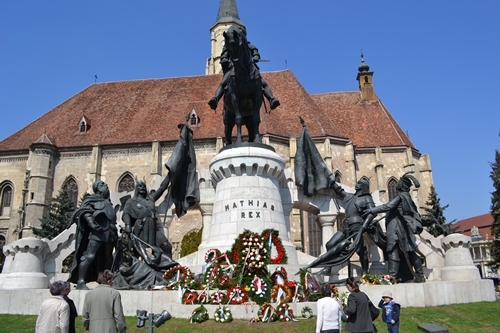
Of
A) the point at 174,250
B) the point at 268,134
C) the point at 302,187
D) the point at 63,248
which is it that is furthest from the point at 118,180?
the point at 302,187

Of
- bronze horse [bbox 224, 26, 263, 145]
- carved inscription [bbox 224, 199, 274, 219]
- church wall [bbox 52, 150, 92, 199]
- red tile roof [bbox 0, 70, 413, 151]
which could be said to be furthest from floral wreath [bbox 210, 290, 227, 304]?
church wall [bbox 52, 150, 92, 199]

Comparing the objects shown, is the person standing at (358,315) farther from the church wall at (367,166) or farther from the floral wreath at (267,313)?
the church wall at (367,166)

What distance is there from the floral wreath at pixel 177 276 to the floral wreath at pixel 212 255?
0.58m

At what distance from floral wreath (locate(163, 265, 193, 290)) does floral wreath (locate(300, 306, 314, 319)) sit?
97.0 inches

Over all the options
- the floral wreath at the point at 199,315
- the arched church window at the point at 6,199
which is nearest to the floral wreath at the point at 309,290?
the floral wreath at the point at 199,315

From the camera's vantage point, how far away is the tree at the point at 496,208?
2530cm

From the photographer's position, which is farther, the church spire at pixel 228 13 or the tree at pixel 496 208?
the church spire at pixel 228 13

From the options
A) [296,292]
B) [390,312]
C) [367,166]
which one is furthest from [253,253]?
[367,166]

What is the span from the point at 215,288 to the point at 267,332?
2.00 meters

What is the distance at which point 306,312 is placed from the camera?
24.4 ft

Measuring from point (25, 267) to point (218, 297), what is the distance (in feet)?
18.3

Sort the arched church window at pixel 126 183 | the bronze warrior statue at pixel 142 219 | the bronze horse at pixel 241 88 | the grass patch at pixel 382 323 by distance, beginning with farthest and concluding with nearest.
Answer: the arched church window at pixel 126 183
the bronze warrior statue at pixel 142 219
the bronze horse at pixel 241 88
the grass patch at pixel 382 323

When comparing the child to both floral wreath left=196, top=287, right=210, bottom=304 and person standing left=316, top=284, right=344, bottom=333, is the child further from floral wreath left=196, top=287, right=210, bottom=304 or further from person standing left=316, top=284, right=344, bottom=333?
floral wreath left=196, top=287, right=210, bottom=304

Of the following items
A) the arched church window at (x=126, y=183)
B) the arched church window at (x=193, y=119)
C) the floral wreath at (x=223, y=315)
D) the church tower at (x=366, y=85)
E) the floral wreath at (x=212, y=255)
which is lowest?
Result: the floral wreath at (x=223, y=315)
